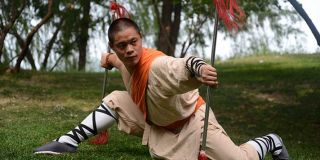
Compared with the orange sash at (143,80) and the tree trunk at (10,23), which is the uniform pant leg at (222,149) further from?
→ the tree trunk at (10,23)

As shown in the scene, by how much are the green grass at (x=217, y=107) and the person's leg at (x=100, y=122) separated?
123mm

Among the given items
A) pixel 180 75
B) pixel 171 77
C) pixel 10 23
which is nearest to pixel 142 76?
pixel 171 77

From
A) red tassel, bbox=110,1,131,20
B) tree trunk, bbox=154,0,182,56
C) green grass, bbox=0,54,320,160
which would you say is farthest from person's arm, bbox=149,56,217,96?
tree trunk, bbox=154,0,182,56

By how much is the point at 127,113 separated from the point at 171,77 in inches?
39.5

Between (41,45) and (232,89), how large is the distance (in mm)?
10459

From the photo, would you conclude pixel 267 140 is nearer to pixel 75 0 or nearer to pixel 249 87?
pixel 249 87

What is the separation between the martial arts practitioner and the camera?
4031mm

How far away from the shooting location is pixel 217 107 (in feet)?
33.2

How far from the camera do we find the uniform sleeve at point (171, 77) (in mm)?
3689

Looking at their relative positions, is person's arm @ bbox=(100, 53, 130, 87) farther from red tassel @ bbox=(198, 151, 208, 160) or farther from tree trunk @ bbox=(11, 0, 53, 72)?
tree trunk @ bbox=(11, 0, 53, 72)

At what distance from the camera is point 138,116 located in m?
4.68

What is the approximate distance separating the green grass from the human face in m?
0.96

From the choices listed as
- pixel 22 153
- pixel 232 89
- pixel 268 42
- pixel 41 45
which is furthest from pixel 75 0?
pixel 22 153

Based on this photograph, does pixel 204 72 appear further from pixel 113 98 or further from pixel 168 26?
pixel 168 26
